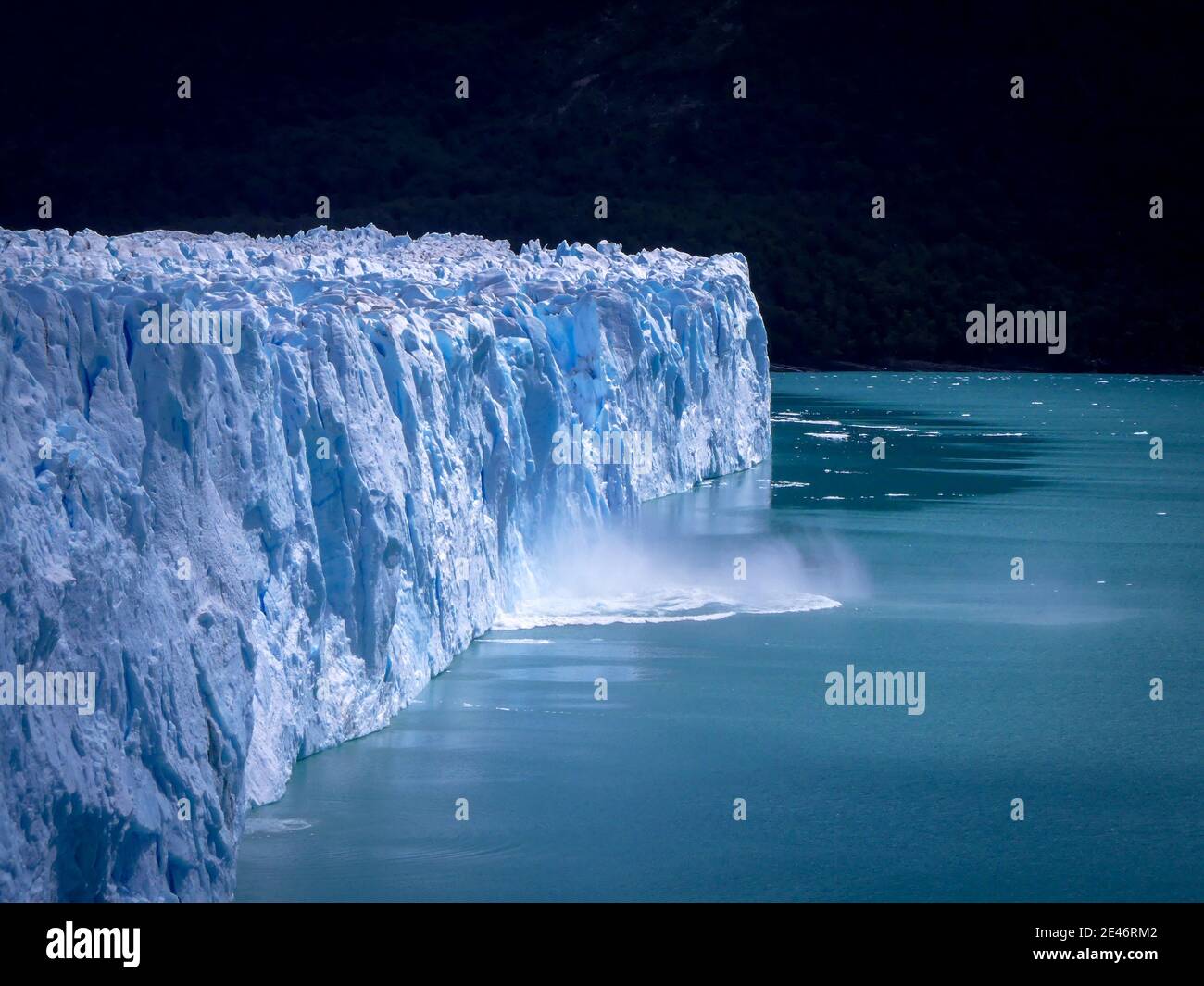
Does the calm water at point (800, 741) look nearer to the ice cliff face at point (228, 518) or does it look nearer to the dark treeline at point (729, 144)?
the ice cliff face at point (228, 518)

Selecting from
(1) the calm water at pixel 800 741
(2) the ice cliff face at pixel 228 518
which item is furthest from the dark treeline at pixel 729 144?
(2) the ice cliff face at pixel 228 518

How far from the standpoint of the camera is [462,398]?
10.3m

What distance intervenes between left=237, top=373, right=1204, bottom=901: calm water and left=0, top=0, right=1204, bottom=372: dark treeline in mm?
23198

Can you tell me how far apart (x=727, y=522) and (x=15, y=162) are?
90.7 feet

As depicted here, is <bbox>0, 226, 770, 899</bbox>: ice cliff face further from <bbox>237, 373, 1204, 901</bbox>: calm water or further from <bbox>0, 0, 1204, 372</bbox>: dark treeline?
<bbox>0, 0, 1204, 372</bbox>: dark treeline

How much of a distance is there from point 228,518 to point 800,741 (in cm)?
317

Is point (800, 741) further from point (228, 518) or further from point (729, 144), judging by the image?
point (729, 144)

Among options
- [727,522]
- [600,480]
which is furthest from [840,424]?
[600,480]

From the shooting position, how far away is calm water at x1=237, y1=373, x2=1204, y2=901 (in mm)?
6941

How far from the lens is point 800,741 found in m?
8.80

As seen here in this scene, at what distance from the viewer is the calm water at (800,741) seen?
6.94 meters

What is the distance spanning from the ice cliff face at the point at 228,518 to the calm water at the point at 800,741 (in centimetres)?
44

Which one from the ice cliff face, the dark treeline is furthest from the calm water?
the dark treeline

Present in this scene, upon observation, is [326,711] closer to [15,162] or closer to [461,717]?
[461,717]
